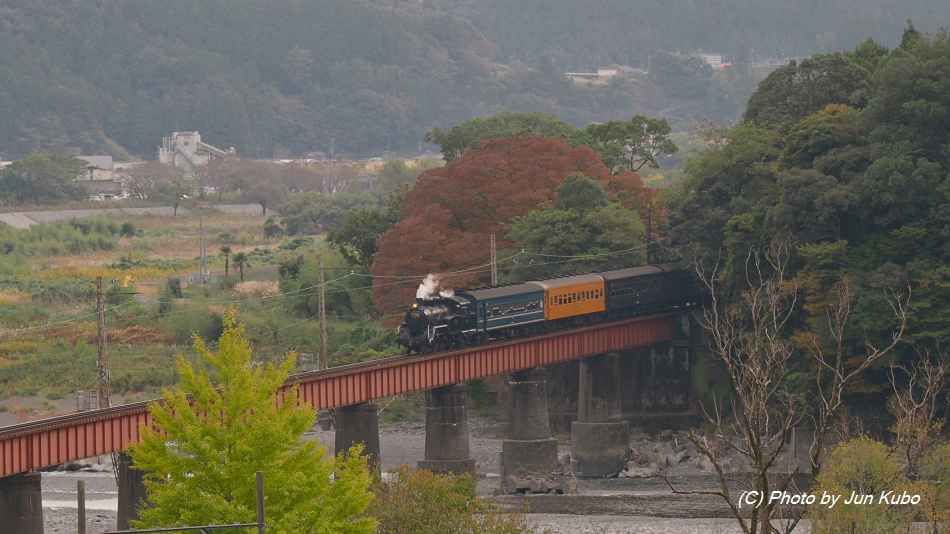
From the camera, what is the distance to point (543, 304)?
82.1 m

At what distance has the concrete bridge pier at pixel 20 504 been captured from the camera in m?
50.2

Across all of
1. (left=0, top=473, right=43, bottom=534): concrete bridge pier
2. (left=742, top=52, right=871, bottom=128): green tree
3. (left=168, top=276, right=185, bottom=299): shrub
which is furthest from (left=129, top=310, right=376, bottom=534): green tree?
(left=168, top=276, right=185, bottom=299): shrub

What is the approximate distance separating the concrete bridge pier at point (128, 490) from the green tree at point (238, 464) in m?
13.3

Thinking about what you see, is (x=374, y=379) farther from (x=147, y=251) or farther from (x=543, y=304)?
(x=147, y=251)

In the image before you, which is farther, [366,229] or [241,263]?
[241,263]

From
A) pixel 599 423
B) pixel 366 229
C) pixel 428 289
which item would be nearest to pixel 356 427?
pixel 428 289

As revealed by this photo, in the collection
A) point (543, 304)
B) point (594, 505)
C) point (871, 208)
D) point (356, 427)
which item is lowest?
point (594, 505)

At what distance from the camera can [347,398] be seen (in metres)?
68.0

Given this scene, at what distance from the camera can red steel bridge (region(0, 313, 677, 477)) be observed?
51.1m

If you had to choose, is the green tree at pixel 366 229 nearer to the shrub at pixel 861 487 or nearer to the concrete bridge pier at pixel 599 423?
the concrete bridge pier at pixel 599 423

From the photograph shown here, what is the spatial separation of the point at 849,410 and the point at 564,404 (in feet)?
80.5

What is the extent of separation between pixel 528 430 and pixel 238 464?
138 feet

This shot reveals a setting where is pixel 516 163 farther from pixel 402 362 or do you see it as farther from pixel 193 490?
pixel 193 490

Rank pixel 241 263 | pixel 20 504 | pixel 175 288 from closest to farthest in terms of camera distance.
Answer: pixel 20 504
pixel 175 288
pixel 241 263
